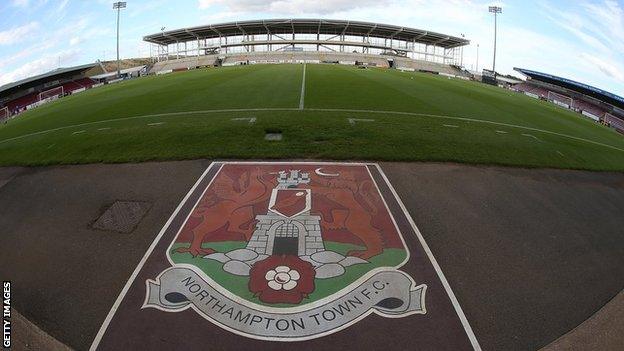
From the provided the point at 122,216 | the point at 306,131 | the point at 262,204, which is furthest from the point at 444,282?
the point at 306,131

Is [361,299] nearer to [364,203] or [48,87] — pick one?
[364,203]

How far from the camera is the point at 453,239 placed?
33.4 ft

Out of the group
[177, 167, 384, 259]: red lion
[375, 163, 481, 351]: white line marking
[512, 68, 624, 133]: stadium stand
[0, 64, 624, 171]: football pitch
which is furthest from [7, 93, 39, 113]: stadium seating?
[512, 68, 624, 133]: stadium stand

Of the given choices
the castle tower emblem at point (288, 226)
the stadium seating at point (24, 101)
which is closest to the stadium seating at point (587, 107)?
the castle tower emblem at point (288, 226)

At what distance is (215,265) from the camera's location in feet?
29.3

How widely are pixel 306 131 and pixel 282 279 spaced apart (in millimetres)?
10435

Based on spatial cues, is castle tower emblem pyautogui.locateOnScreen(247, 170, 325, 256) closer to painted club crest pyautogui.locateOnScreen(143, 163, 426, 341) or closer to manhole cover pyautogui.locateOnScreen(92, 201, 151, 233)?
painted club crest pyautogui.locateOnScreen(143, 163, 426, 341)

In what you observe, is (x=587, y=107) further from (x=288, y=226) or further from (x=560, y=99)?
(x=288, y=226)

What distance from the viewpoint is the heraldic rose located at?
8070 millimetres

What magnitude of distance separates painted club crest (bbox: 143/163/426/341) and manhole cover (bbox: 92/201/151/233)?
5.11ft

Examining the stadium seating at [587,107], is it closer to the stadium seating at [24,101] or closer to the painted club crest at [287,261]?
the painted club crest at [287,261]

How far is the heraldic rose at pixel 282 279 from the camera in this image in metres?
8.07

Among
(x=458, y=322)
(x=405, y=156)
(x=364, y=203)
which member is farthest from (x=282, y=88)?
(x=458, y=322)

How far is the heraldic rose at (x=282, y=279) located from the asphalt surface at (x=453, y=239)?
5.98 feet
